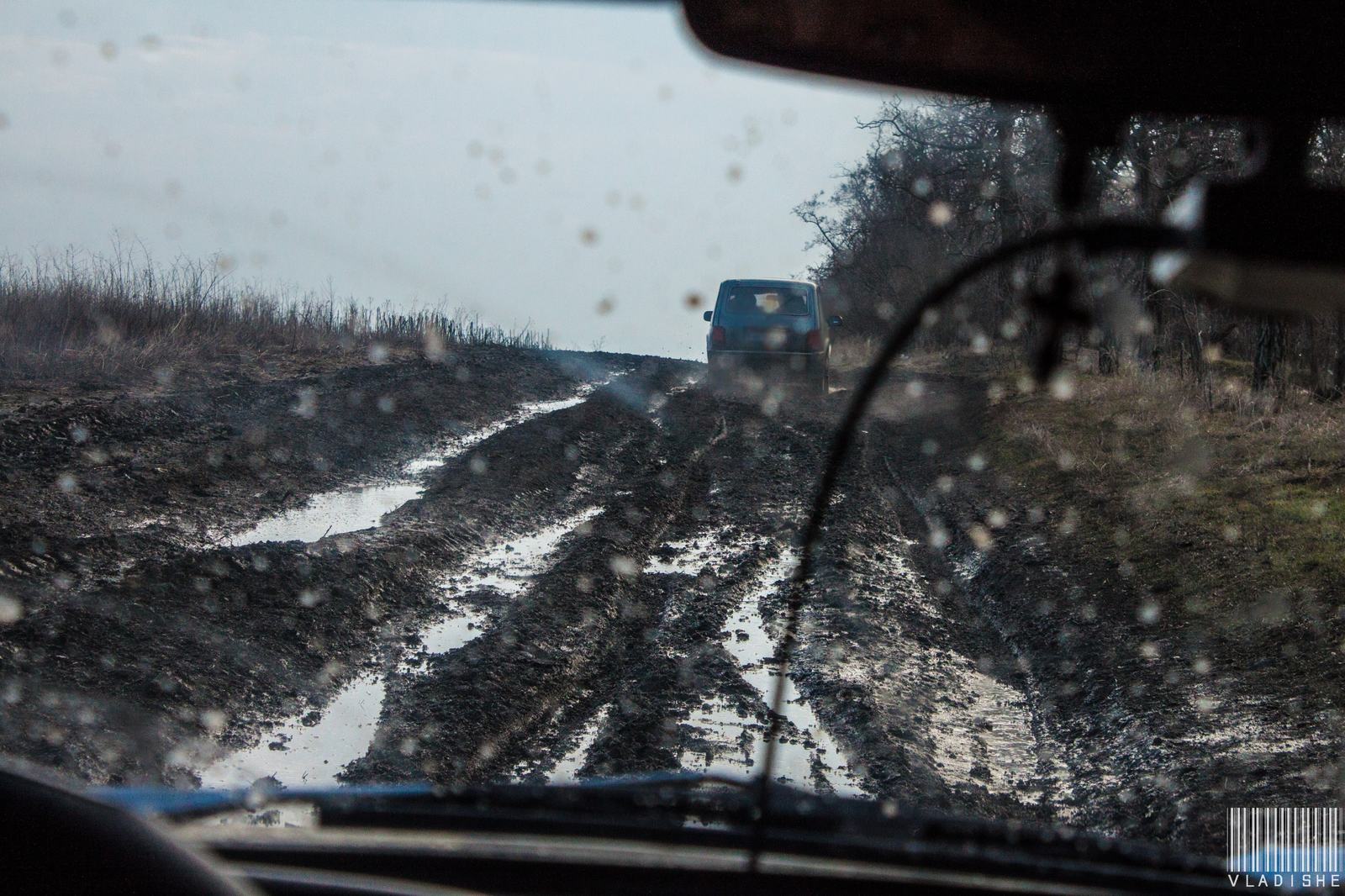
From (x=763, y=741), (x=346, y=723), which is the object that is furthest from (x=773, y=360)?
(x=346, y=723)

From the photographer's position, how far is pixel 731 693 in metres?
5.63

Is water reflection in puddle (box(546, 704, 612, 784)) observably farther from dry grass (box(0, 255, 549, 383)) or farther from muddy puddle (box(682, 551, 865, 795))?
dry grass (box(0, 255, 549, 383))

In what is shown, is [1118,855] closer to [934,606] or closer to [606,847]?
[606,847]

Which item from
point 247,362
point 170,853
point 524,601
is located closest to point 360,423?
point 247,362

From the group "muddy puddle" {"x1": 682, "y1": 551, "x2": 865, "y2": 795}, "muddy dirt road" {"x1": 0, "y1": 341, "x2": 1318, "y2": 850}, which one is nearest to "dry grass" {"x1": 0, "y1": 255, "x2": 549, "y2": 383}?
"muddy dirt road" {"x1": 0, "y1": 341, "x2": 1318, "y2": 850}

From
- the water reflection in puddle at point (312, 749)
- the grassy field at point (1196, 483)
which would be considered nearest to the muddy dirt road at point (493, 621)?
the water reflection in puddle at point (312, 749)

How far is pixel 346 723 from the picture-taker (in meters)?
5.11

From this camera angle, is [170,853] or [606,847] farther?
[606,847]

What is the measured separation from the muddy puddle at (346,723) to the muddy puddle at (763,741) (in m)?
0.54

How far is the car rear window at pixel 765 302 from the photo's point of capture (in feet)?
61.8

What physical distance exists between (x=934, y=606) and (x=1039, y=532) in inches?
92.4

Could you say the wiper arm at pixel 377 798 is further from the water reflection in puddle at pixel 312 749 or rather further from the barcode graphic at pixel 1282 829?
the water reflection in puddle at pixel 312 749

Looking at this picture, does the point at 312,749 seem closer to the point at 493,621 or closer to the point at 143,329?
the point at 493,621

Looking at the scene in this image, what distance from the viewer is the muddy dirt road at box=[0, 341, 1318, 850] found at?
15.5ft
